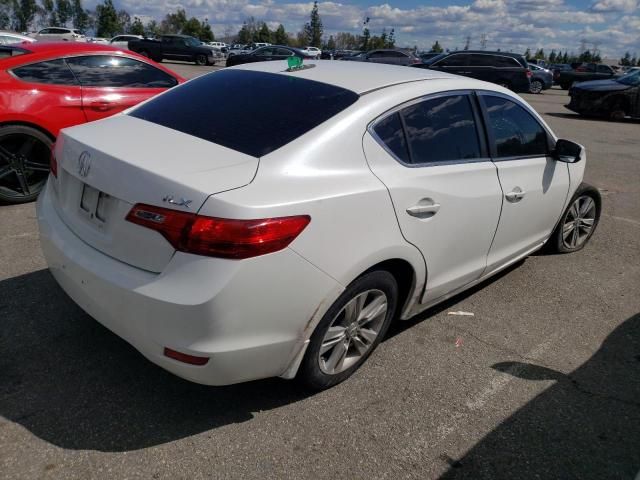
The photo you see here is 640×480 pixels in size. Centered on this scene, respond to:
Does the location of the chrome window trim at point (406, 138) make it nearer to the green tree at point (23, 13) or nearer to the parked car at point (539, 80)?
the parked car at point (539, 80)

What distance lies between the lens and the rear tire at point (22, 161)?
5027 mm

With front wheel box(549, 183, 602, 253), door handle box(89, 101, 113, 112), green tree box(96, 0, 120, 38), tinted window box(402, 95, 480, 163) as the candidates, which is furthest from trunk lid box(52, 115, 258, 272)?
green tree box(96, 0, 120, 38)

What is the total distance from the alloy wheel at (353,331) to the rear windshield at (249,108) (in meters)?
0.90

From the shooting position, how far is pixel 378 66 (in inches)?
139

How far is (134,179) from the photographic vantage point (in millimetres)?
2283

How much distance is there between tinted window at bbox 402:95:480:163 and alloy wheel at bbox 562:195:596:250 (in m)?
1.91

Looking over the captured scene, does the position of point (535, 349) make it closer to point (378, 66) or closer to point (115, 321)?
point (378, 66)

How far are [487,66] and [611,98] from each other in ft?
19.1

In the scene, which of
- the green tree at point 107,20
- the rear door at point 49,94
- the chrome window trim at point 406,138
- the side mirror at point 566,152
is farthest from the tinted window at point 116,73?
the green tree at point 107,20

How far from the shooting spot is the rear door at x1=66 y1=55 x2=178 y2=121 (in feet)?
18.1

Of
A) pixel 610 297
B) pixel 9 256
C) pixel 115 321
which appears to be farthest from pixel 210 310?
pixel 610 297

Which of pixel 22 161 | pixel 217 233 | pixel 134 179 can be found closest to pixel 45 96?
pixel 22 161

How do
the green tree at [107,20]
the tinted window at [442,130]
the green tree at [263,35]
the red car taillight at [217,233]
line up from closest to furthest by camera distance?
the red car taillight at [217,233]
the tinted window at [442,130]
the green tree at [107,20]
the green tree at [263,35]

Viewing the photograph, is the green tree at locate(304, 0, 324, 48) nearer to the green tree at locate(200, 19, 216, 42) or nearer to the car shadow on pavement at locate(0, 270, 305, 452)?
the green tree at locate(200, 19, 216, 42)
